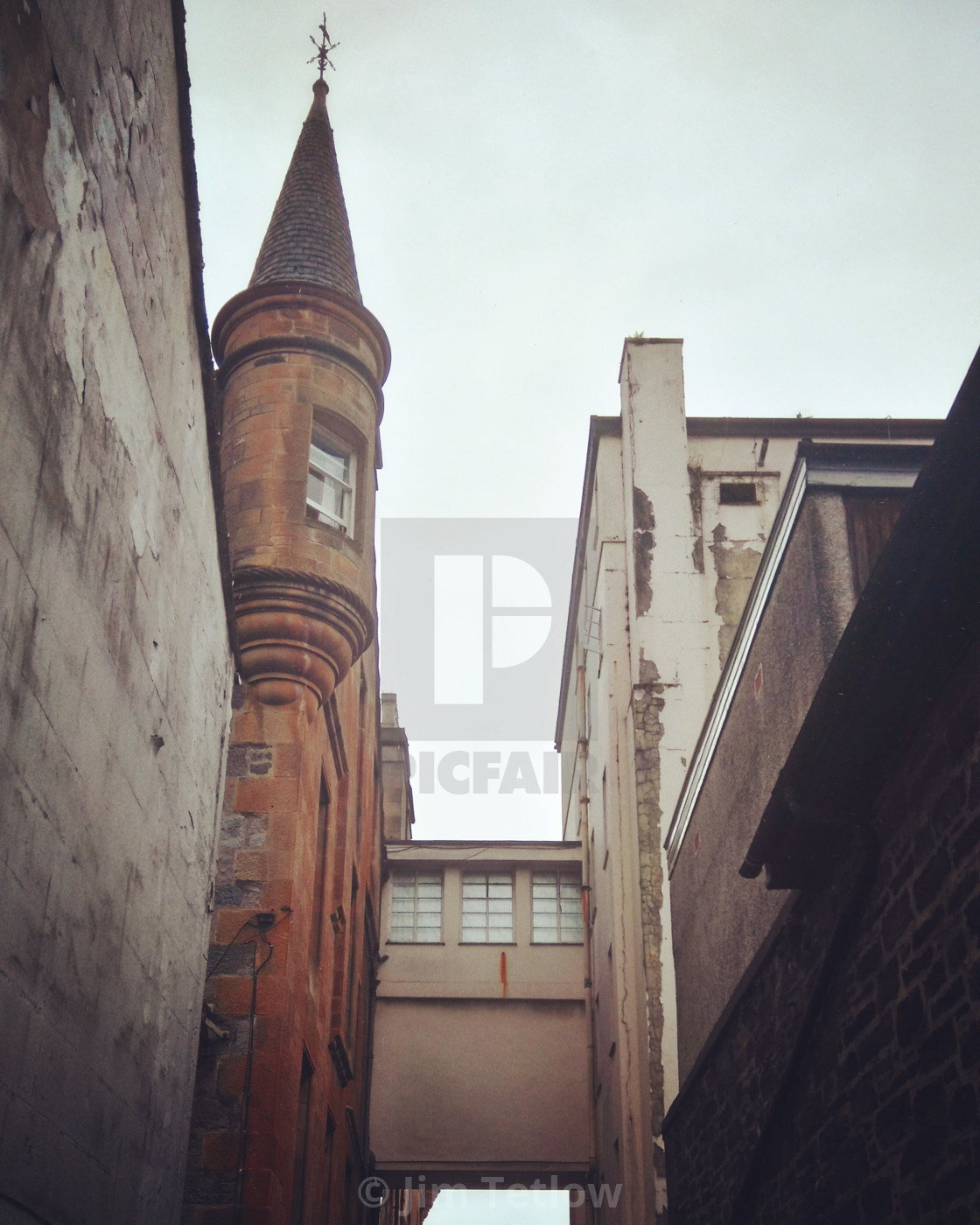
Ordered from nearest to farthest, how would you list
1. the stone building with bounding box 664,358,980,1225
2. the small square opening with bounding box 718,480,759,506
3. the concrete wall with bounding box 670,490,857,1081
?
the stone building with bounding box 664,358,980,1225 → the concrete wall with bounding box 670,490,857,1081 → the small square opening with bounding box 718,480,759,506

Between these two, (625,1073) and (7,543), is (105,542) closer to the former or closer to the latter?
(7,543)

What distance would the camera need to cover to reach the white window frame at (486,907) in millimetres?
21422

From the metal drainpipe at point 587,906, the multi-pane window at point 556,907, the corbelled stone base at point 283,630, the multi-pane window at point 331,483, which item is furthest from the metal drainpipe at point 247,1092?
the multi-pane window at point 556,907

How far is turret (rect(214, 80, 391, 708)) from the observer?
11680mm

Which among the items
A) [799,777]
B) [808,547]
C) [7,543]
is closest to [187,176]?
[7,543]

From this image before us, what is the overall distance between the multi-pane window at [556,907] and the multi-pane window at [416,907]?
1.62 meters

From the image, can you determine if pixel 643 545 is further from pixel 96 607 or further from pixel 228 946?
pixel 96 607

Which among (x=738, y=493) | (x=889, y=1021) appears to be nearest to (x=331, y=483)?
(x=889, y=1021)

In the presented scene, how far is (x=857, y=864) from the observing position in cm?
594

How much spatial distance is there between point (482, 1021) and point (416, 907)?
7.38ft

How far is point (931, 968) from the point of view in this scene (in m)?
5.05

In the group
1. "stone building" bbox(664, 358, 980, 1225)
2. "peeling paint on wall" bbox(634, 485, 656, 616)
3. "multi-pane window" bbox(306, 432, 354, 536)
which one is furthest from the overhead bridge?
"stone building" bbox(664, 358, 980, 1225)

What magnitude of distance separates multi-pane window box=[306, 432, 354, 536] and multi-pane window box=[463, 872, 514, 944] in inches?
411

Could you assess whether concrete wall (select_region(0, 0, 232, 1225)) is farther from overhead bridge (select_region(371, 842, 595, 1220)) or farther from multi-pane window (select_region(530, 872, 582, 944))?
multi-pane window (select_region(530, 872, 582, 944))
